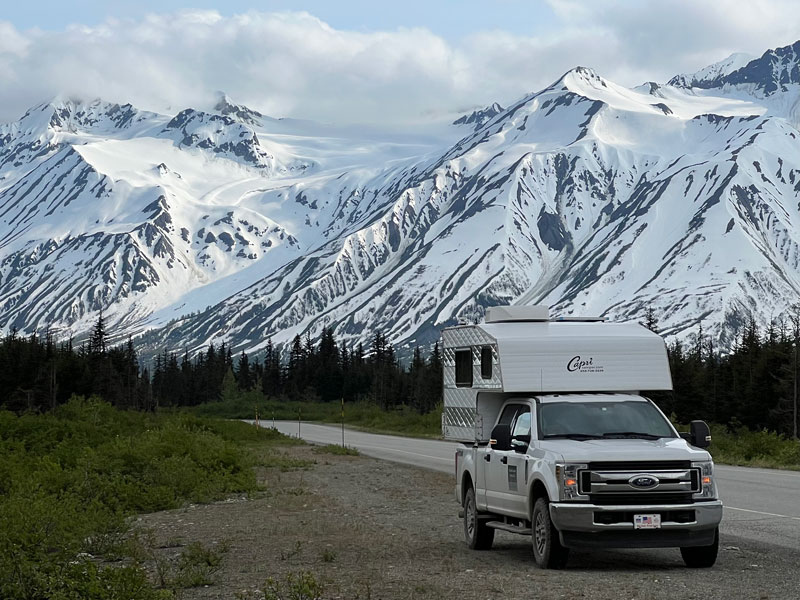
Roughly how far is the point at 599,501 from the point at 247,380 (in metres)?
155

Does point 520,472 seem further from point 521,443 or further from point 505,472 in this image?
point 505,472

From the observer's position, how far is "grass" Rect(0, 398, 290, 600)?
34.8 ft

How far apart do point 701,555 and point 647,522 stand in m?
1.01

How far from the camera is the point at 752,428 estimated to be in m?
77.9

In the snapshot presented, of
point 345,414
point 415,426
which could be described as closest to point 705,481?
point 415,426

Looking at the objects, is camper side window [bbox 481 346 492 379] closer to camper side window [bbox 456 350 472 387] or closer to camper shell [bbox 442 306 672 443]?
camper shell [bbox 442 306 672 443]

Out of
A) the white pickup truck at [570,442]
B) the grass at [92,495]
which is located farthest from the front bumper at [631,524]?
the grass at [92,495]

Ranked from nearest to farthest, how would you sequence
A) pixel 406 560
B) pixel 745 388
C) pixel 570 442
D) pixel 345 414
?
1. pixel 570 442
2. pixel 406 560
3. pixel 745 388
4. pixel 345 414

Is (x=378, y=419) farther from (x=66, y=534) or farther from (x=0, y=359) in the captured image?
(x=66, y=534)

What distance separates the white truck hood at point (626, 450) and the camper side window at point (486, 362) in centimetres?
225

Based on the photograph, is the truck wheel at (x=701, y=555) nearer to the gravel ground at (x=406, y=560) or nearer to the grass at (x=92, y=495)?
the gravel ground at (x=406, y=560)

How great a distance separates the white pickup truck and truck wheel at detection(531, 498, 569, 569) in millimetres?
13

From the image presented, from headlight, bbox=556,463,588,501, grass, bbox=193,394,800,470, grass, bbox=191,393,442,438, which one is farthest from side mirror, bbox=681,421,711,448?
grass, bbox=191,393,442,438

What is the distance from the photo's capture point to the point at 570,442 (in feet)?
45.4
